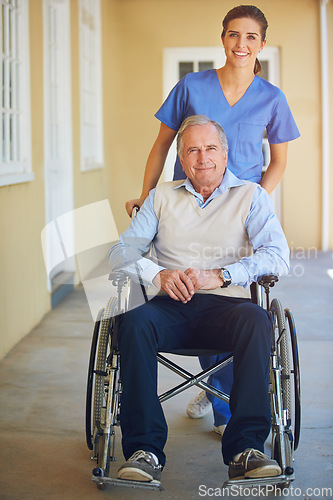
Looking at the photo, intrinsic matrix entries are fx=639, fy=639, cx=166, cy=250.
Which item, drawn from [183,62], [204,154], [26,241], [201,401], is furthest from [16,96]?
[183,62]

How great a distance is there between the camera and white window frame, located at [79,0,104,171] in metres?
6.16

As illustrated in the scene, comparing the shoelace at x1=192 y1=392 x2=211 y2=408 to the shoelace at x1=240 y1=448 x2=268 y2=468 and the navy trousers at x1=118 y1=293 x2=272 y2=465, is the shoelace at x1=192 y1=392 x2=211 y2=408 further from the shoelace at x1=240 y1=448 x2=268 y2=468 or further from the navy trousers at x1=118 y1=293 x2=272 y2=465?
the shoelace at x1=240 y1=448 x2=268 y2=468

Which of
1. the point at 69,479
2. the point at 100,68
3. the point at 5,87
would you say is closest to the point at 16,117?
the point at 5,87

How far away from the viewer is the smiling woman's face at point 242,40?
2436 millimetres

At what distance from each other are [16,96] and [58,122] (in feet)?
4.63

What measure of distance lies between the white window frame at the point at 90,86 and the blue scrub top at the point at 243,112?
139 inches

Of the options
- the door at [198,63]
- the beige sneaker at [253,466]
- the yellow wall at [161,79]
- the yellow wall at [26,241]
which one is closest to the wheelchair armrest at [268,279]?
the beige sneaker at [253,466]

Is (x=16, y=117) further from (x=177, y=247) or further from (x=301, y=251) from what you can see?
(x=301, y=251)

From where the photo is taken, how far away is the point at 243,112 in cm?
252

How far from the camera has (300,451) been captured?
2.41 metres

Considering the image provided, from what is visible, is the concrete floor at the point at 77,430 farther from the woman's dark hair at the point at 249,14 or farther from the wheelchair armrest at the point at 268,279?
the woman's dark hair at the point at 249,14

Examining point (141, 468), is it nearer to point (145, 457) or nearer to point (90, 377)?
point (145, 457)

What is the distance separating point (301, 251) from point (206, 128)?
5.37 meters

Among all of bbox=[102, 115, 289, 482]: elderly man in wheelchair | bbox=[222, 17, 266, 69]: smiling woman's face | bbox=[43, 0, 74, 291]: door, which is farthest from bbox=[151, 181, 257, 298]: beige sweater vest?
bbox=[43, 0, 74, 291]: door
